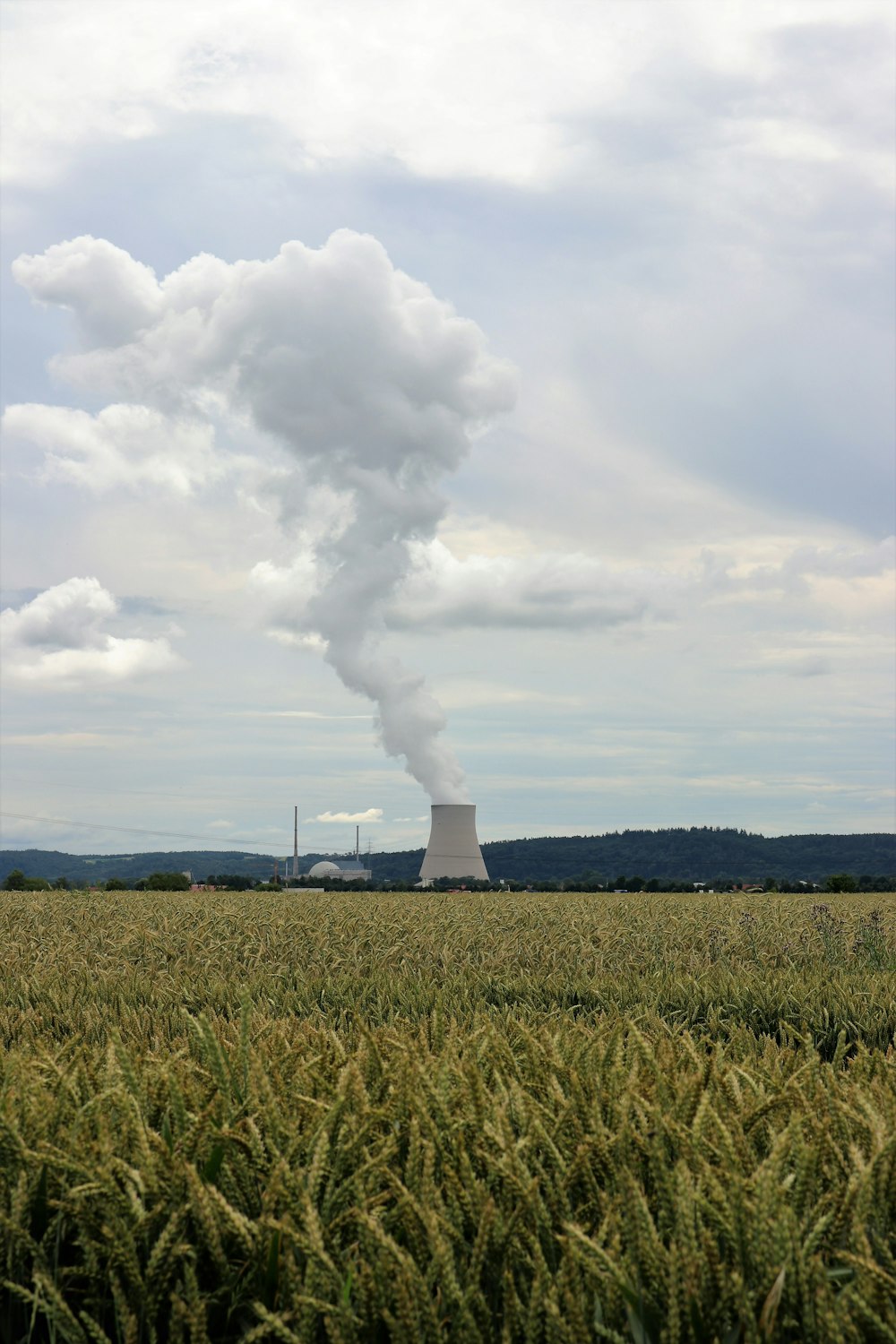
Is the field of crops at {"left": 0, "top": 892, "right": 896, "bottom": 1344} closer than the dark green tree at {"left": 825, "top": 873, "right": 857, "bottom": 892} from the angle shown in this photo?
Yes

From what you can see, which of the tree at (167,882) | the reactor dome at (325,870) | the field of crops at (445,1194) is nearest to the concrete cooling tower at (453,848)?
the tree at (167,882)

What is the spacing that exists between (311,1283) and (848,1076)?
2.10 m

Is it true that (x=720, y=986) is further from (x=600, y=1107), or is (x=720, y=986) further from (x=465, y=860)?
(x=465, y=860)

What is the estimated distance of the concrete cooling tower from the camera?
1762 inches

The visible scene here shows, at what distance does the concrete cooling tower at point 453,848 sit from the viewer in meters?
44.8

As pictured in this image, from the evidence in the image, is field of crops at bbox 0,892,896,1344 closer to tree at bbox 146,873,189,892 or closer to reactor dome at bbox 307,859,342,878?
tree at bbox 146,873,189,892

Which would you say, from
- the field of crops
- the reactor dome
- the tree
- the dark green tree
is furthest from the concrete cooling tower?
the field of crops

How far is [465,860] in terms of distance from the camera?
4503 centimetres

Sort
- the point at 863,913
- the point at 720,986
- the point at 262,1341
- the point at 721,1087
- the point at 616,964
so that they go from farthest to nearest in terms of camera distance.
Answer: the point at 863,913 < the point at 616,964 < the point at 720,986 < the point at 721,1087 < the point at 262,1341

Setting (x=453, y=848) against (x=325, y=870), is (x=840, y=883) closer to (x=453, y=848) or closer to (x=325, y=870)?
(x=453, y=848)

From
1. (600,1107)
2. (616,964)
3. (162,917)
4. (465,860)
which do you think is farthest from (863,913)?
(465,860)

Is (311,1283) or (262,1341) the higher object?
(311,1283)

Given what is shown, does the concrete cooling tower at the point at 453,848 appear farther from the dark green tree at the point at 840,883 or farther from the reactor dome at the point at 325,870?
the reactor dome at the point at 325,870

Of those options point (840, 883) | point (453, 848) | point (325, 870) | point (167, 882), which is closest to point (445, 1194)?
point (167, 882)
